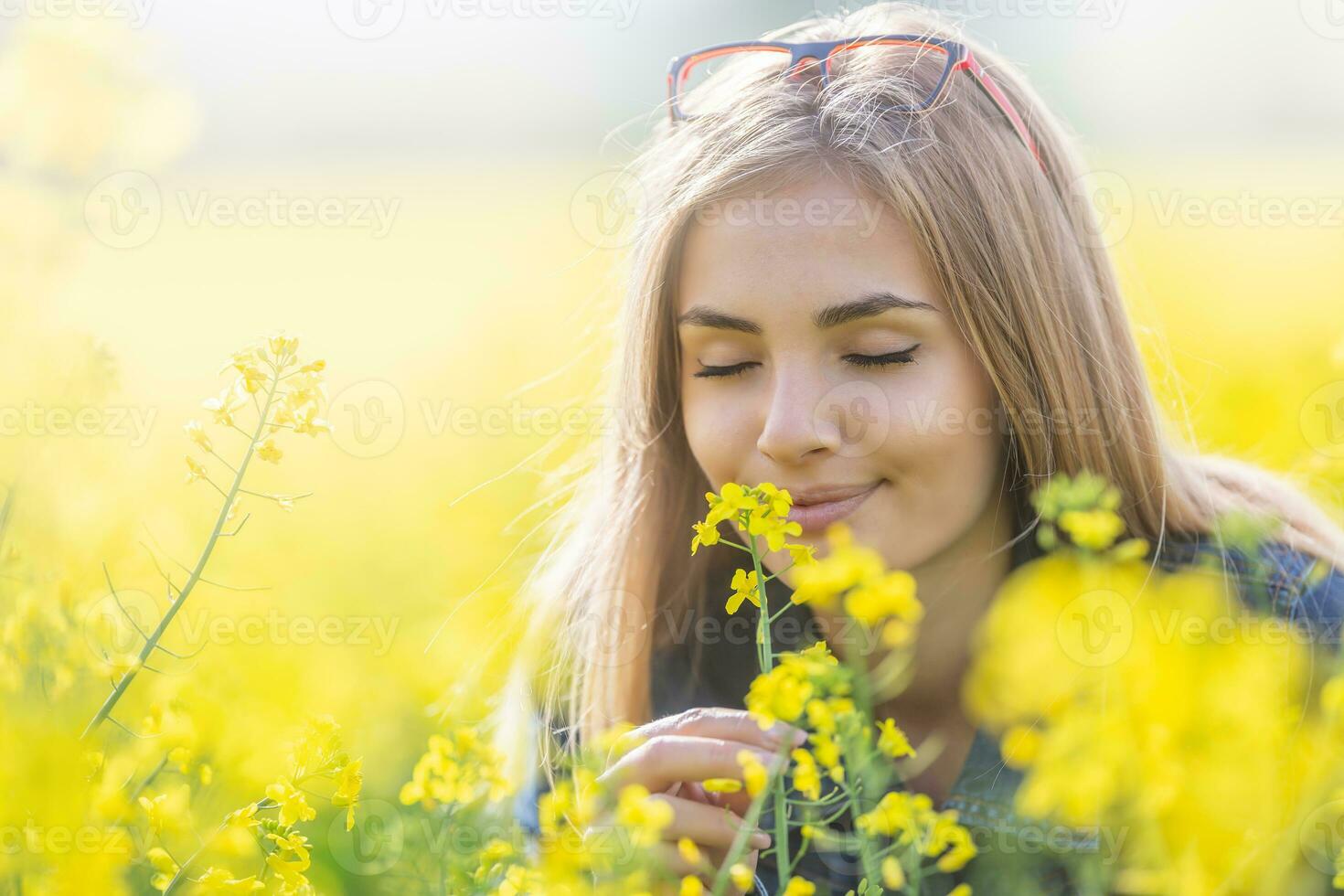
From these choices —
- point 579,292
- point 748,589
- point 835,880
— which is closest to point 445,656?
point 835,880

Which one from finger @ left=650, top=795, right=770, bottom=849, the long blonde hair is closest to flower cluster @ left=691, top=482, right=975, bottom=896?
finger @ left=650, top=795, right=770, bottom=849

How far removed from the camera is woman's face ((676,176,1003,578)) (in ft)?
5.63

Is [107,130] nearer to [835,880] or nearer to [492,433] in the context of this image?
[835,880]

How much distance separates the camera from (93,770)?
1.18 meters

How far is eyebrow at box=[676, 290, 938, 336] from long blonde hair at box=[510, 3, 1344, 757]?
0.09 m

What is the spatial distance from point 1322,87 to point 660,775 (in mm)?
11302

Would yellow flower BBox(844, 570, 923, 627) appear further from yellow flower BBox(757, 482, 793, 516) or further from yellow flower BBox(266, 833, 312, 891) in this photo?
yellow flower BBox(266, 833, 312, 891)

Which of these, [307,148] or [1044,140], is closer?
[1044,140]

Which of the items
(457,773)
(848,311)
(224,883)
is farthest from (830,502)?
(224,883)

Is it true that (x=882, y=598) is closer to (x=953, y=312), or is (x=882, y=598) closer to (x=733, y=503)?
(x=733, y=503)

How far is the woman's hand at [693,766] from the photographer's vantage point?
1333 mm

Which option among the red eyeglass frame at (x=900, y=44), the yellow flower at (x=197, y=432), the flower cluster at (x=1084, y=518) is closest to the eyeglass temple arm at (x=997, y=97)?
the red eyeglass frame at (x=900, y=44)

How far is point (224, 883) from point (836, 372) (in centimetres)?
101

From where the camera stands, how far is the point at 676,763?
4.52ft
